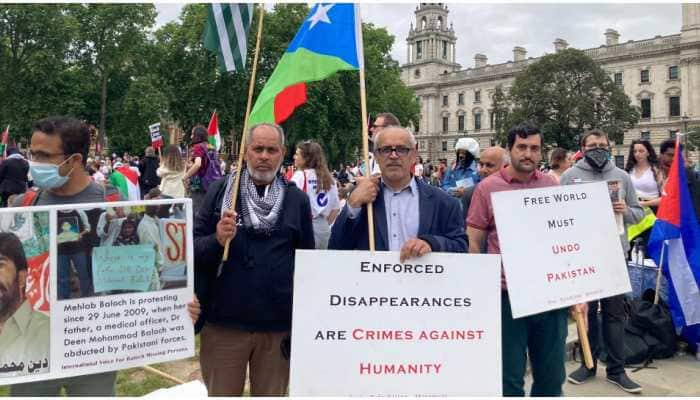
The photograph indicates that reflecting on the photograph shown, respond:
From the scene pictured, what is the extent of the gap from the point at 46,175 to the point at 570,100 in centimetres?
5279

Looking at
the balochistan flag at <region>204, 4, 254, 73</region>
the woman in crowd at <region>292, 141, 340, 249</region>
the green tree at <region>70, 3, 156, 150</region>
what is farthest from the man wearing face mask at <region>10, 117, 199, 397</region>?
the green tree at <region>70, 3, 156, 150</region>

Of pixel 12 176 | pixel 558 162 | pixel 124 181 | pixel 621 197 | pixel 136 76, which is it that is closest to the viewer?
pixel 124 181

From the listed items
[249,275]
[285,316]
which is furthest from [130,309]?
[285,316]

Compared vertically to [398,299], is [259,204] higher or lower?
higher

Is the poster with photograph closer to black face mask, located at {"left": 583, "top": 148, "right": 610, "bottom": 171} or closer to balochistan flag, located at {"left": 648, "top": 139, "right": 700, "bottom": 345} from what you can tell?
black face mask, located at {"left": 583, "top": 148, "right": 610, "bottom": 171}

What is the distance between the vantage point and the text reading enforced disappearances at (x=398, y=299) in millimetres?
2330

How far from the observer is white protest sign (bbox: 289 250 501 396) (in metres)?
2.27

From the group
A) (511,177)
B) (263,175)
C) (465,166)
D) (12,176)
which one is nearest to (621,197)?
(511,177)

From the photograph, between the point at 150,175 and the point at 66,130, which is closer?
the point at 66,130

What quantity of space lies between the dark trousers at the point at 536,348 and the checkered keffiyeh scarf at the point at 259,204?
1367 mm

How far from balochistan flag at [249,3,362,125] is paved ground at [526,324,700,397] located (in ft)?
9.55

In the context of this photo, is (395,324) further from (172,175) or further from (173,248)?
(172,175)

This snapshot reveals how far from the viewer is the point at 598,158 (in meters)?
4.17

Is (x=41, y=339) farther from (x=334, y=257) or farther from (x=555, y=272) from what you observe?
(x=555, y=272)
